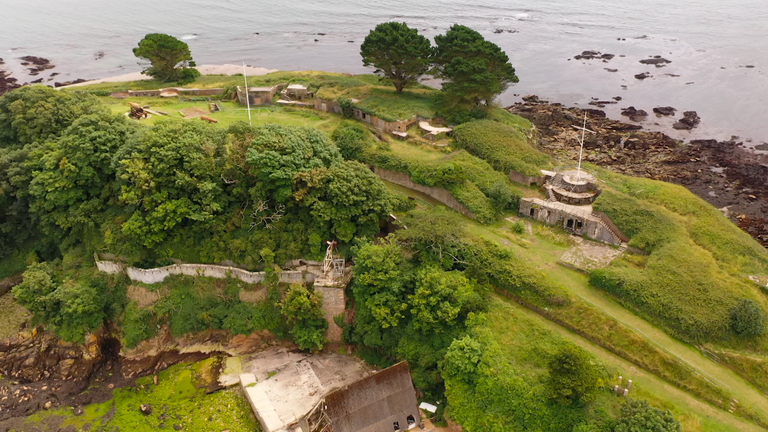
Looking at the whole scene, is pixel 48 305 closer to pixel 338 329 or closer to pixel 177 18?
pixel 338 329

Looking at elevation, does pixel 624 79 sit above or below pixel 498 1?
below

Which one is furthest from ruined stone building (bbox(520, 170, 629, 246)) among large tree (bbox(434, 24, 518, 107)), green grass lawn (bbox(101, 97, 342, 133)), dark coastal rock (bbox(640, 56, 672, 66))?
dark coastal rock (bbox(640, 56, 672, 66))

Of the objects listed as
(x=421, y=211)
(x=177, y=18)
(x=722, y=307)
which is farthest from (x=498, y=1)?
(x=722, y=307)

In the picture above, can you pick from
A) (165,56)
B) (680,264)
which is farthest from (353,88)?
(680,264)

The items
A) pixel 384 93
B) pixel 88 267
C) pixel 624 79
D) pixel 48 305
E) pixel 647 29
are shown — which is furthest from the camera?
pixel 647 29

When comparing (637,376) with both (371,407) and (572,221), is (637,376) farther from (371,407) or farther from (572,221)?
(371,407)

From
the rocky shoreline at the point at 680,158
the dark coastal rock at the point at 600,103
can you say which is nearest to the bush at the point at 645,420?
the rocky shoreline at the point at 680,158

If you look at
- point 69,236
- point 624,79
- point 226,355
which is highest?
point 624,79
